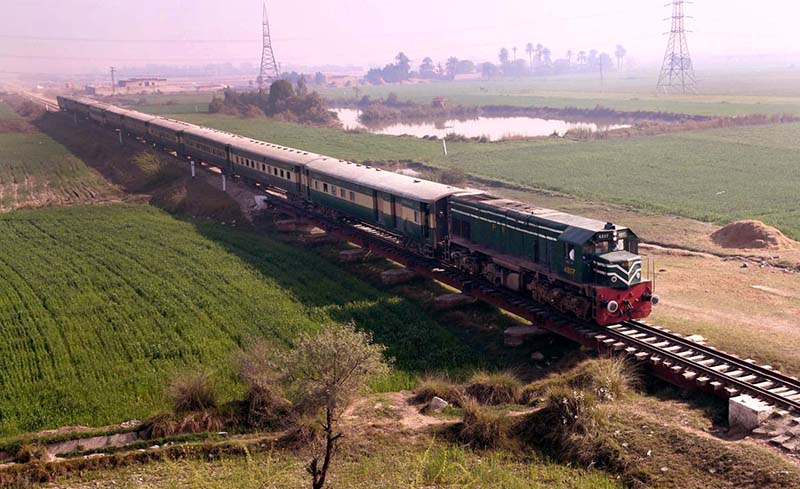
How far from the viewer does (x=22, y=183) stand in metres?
60.3

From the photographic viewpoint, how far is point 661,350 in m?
20.4

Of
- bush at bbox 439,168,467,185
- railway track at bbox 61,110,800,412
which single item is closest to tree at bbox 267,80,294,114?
bush at bbox 439,168,467,185

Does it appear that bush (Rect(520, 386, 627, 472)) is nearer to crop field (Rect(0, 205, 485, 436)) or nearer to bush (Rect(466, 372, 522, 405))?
bush (Rect(466, 372, 522, 405))

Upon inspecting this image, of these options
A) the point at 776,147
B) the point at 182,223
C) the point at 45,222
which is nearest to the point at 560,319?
the point at 182,223

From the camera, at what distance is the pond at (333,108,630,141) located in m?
118

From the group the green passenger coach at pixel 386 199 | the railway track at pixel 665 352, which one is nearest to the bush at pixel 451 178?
the green passenger coach at pixel 386 199

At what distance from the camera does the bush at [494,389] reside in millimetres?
20109

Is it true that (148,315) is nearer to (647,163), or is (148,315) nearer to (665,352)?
(665,352)

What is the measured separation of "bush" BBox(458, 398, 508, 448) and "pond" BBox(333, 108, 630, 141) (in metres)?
94.5

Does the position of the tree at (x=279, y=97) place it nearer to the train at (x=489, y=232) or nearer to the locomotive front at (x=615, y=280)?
the train at (x=489, y=232)

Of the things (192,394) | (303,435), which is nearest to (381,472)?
(303,435)

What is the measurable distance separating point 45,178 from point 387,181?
4124 cm

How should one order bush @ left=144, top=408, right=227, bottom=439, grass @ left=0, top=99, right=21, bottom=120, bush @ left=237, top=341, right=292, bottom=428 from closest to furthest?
bush @ left=144, top=408, right=227, bottom=439
bush @ left=237, top=341, right=292, bottom=428
grass @ left=0, top=99, right=21, bottom=120

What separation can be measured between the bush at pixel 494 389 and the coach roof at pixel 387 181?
10.2 meters
